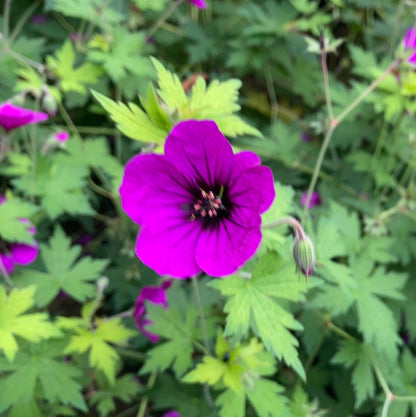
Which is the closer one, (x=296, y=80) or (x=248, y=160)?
(x=248, y=160)

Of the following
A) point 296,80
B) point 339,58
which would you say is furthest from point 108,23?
point 339,58

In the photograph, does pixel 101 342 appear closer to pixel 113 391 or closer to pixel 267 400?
pixel 113 391

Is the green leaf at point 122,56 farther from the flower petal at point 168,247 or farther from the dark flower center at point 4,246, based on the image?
the flower petal at point 168,247

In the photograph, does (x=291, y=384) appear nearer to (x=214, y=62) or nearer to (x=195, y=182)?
(x=195, y=182)

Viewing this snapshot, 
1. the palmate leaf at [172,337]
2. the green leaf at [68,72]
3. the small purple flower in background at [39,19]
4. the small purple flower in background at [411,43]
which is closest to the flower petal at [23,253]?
the palmate leaf at [172,337]

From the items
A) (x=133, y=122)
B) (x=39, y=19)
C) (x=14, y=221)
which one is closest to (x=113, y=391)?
(x=14, y=221)

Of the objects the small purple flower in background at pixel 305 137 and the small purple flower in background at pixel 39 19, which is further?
the small purple flower in background at pixel 305 137

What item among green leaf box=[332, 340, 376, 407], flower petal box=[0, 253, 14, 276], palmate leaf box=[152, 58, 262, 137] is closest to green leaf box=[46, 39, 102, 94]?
flower petal box=[0, 253, 14, 276]
